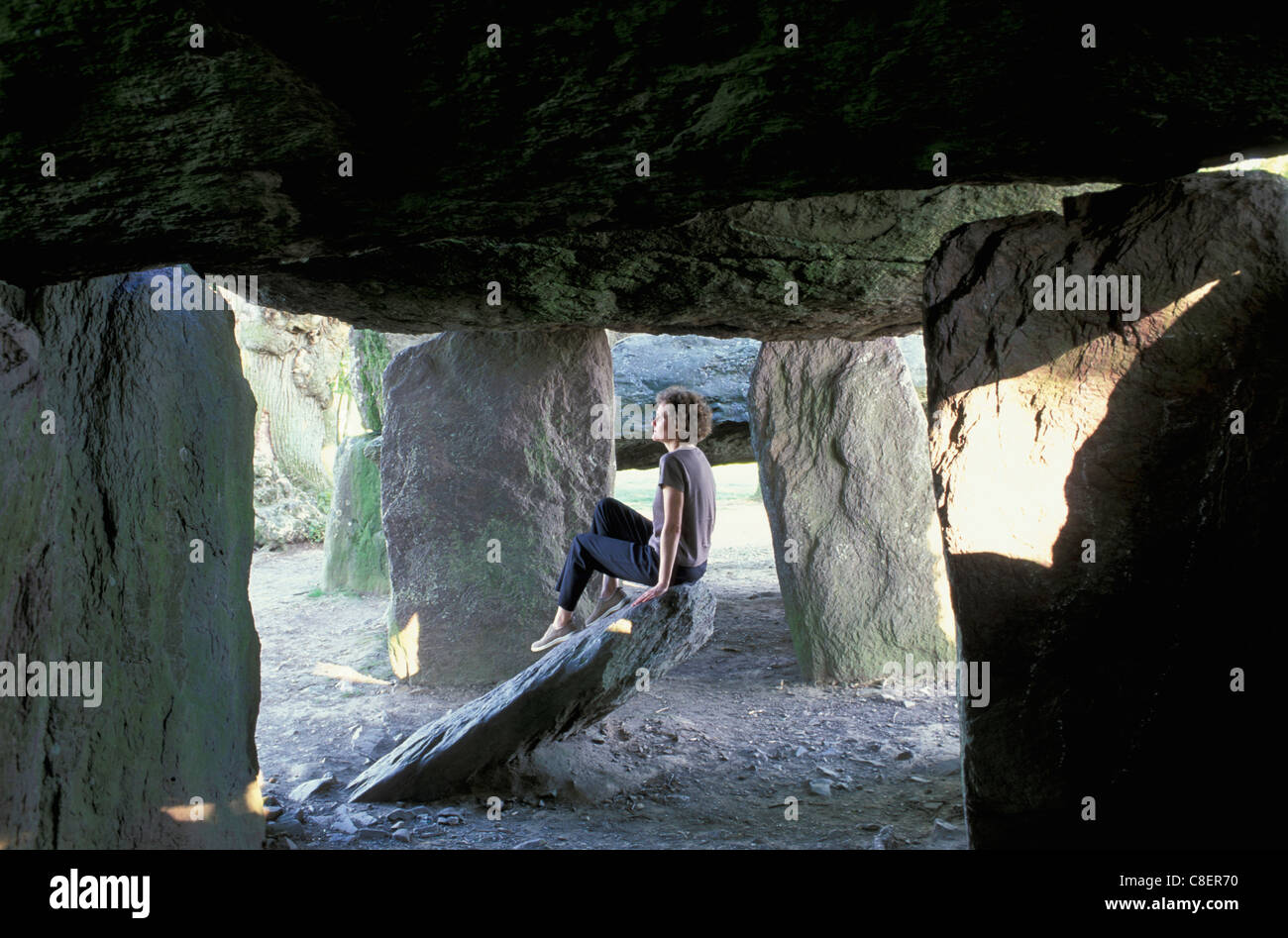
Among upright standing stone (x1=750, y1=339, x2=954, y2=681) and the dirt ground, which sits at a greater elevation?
upright standing stone (x1=750, y1=339, x2=954, y2=681)

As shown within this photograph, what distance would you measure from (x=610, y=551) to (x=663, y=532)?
41 centimetres

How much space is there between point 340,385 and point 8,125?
404 inches

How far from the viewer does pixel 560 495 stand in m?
5.50

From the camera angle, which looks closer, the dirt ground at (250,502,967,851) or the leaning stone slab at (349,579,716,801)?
the dirt ground at (250,502,967,851)

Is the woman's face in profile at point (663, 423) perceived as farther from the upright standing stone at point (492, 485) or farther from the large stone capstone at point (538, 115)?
the large stone capstone at point (538, 115)

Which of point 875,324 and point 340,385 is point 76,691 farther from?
point 340,385

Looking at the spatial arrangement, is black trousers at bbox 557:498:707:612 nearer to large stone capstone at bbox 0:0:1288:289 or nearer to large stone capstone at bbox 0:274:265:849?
large stone capstone at bbox 0:274:265:849

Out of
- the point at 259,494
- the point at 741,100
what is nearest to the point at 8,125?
the point at 741,100

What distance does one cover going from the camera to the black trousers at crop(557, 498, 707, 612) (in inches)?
170

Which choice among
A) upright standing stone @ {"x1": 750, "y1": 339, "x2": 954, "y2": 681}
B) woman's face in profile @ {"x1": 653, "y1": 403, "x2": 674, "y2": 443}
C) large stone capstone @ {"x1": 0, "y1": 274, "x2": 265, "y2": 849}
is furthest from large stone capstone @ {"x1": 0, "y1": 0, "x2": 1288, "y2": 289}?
upright standing stone @ {"x1": 750, "y1": 339, "x2": 954, "y2": 681}

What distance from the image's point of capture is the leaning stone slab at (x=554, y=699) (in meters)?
3.68

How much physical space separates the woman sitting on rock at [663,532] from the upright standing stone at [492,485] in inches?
29.7

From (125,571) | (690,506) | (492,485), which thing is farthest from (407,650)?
(125,571)

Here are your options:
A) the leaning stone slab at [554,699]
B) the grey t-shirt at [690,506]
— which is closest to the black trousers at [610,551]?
the grey t-shirt at [690,506]
